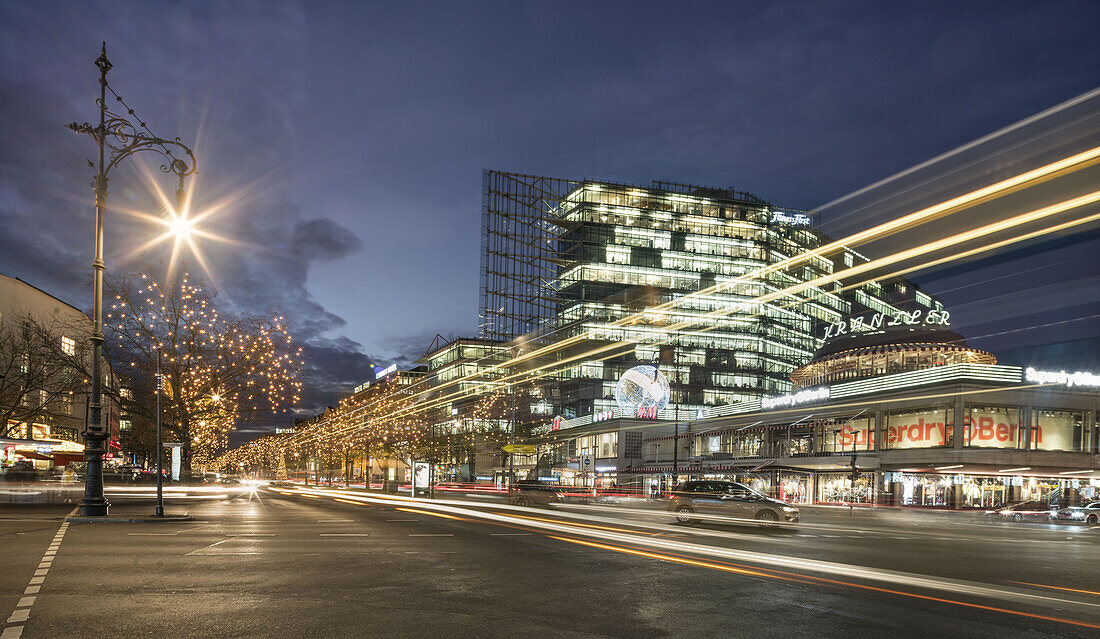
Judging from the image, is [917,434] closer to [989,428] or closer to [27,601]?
[989,428]

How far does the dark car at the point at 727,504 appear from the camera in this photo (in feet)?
97.0

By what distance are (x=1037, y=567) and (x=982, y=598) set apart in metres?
6.49

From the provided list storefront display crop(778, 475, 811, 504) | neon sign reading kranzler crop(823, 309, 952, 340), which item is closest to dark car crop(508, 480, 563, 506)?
storefront display crop(778, 475, 811, 504)

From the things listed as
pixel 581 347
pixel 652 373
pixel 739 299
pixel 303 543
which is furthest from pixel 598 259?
pixel 303 543

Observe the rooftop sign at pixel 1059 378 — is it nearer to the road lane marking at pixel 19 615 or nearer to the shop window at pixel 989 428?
the shop window at pixel 989 428

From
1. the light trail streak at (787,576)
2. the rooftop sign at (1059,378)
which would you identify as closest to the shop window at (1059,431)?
the rooftop sign at (1059,378)

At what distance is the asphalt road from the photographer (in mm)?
9031

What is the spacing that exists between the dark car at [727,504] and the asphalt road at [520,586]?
25.9 feet

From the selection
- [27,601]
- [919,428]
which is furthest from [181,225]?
[919,428]

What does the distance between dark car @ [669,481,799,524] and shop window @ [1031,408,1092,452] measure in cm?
3652

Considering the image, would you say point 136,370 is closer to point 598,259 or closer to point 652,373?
point 652,373

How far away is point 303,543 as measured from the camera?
1850 cm

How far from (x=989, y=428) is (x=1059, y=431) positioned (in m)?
6.15

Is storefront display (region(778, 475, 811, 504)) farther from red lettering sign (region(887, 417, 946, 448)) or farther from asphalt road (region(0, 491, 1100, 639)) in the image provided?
asphalt road (region(0, 491, 1100, 639))
